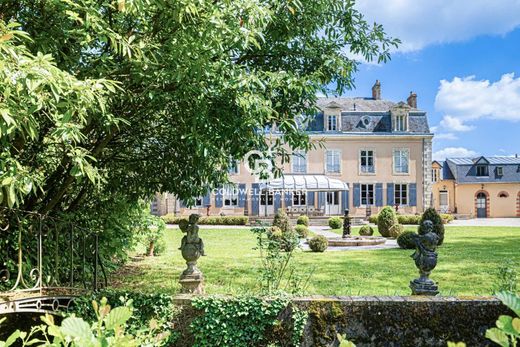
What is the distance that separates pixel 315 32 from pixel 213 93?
86.1 inches

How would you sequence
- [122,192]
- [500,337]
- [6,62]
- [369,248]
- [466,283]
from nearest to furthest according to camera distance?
1. [500,337]
2. [6,62]
3. [122,192]
4. [466,283]
5. [369,248]

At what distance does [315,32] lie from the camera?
5.70 metres

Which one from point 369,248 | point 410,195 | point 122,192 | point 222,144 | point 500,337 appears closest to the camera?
point 500,337

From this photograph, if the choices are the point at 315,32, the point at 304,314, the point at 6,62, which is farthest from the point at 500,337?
the point at 315,32

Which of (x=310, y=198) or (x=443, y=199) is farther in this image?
(x=443, y=199)

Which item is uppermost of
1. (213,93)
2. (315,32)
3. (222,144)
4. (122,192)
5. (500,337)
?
(315,32)

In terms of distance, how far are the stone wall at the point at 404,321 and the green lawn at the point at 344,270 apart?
1.17 meters

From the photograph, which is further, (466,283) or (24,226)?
(466,283)

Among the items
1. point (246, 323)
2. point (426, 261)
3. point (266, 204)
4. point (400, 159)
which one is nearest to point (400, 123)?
point (400, 159)

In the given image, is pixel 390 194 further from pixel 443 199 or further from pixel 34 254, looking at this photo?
pixel 34 254

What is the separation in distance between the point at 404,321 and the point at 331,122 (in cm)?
2798

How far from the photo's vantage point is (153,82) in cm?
423

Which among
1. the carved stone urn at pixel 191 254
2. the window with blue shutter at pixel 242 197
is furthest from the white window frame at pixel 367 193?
the carved stone urn at pixel 191 254

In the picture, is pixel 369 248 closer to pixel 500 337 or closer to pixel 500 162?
pixel 500 337
